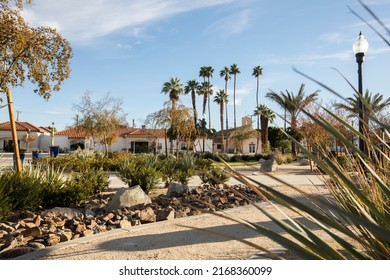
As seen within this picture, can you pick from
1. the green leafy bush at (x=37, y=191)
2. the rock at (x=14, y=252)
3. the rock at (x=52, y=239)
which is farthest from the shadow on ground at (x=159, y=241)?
the green leafy bush at (x=37, y=191)

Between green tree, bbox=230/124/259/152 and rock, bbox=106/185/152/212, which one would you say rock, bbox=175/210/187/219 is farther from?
green tree, bbox=230/124/259/152

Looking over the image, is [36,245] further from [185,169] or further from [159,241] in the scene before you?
[185,169]

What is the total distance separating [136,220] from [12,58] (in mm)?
7175

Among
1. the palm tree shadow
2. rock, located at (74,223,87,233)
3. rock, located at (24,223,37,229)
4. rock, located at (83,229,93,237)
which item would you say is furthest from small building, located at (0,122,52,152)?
the palm tree shadow

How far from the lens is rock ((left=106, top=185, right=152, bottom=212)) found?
7255mm

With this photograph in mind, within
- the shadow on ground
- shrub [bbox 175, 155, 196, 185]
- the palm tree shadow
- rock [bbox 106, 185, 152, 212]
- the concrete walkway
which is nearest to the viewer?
the concrete walkway

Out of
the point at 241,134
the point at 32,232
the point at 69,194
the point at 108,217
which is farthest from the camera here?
the point at 241,134

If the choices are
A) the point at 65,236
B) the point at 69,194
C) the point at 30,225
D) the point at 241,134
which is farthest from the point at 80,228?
the point at 241,134

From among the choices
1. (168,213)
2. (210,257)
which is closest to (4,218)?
(168,213)

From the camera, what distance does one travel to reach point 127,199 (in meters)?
7.43

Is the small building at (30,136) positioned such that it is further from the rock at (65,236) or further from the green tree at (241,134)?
the rock at (65,236)

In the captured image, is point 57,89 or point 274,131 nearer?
point 57,89

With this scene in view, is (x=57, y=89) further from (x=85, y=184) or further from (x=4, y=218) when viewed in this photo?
(x=4, y=218)

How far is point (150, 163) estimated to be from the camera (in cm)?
1141
